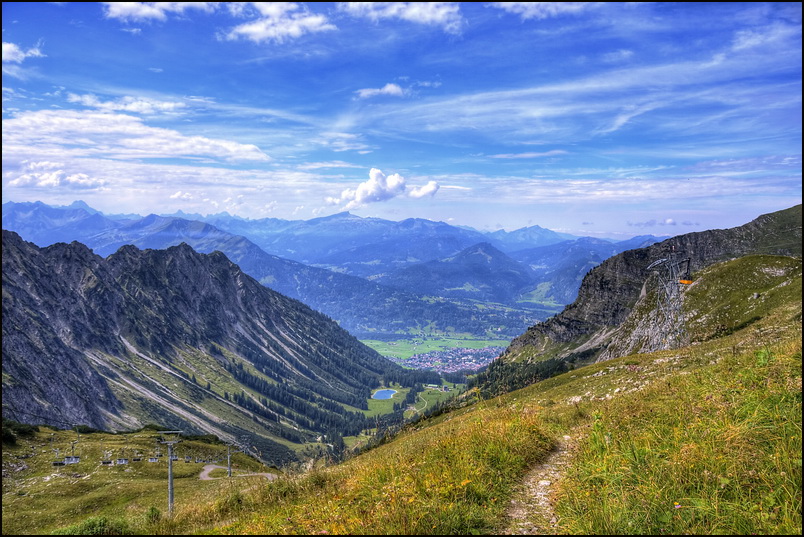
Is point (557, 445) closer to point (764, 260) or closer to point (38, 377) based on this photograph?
point (764, 260)

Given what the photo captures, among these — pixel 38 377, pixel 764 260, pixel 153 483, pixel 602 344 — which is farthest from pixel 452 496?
pixel 38 377

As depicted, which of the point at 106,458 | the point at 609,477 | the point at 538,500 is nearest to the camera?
the point at 609,477

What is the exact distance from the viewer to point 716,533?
567cm

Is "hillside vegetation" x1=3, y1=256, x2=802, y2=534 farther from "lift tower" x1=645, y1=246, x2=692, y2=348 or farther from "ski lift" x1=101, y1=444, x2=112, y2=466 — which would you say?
"ski lift" x1=101, y1=444, x2=112, y2=466

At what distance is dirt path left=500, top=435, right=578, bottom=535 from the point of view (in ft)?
23.5

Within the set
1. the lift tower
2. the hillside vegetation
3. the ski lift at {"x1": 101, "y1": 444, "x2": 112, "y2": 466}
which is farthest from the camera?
the ski lift at {"x1": 101, "y1": 444, "x2": 112, "y2": 466}

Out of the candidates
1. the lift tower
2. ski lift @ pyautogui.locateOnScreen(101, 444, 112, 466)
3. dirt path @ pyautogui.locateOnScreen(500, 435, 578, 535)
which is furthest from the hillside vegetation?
ski lift @ pyautogui.locateOnScreen(101, 444, 112, 466)

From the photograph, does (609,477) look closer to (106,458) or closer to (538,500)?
(538,500)

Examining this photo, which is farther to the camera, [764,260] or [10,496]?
[764,260]

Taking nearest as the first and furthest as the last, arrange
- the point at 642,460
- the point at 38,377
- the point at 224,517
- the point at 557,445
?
the point at 642,460
the point at 224,517
the point at 557,445
the point at 38,377

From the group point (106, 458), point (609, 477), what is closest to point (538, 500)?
point (609, 477)

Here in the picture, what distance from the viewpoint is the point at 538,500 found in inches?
322

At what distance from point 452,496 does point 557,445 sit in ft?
15.2

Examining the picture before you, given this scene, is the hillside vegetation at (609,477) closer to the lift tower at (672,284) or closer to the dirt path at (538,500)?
the dirt path at (538,500)
